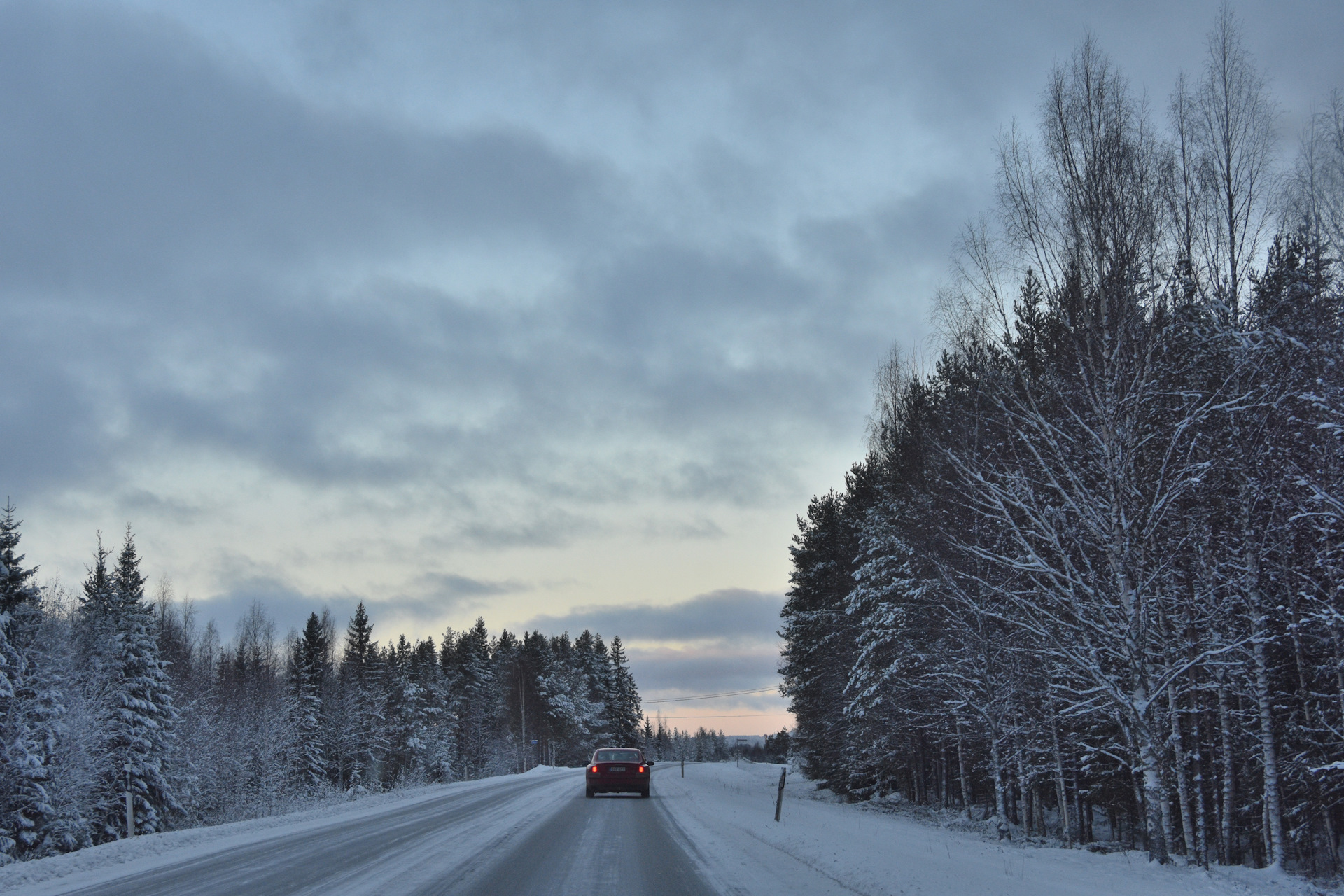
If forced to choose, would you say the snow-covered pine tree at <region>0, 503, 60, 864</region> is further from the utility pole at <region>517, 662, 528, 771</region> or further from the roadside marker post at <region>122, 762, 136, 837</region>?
the utility pole at <region>517, 662, 528, 771</region>

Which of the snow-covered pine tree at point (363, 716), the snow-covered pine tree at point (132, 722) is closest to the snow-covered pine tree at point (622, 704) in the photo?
the snow-covered pine tree at point (363, 716)

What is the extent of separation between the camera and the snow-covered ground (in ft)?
31.4

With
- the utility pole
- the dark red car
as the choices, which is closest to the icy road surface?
the dark red car

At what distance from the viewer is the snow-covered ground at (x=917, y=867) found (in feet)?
31.4

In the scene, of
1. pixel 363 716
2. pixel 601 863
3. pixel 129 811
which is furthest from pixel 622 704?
pixel 601 863

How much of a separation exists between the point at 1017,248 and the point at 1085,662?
7828mm

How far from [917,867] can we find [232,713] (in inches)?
2506

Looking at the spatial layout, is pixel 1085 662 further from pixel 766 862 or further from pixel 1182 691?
pixel 766 862

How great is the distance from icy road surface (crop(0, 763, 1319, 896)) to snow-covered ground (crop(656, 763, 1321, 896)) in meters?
0.04

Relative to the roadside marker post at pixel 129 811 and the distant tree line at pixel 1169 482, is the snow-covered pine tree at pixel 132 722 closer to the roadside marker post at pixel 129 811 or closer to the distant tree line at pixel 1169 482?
the roadside marker post at pixel 129 811

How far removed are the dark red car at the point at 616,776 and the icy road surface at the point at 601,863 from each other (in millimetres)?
7413

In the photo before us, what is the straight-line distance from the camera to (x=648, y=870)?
424 inches

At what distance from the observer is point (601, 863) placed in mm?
11578

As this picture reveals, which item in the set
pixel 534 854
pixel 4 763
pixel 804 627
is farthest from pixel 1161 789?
pixel 4 763
